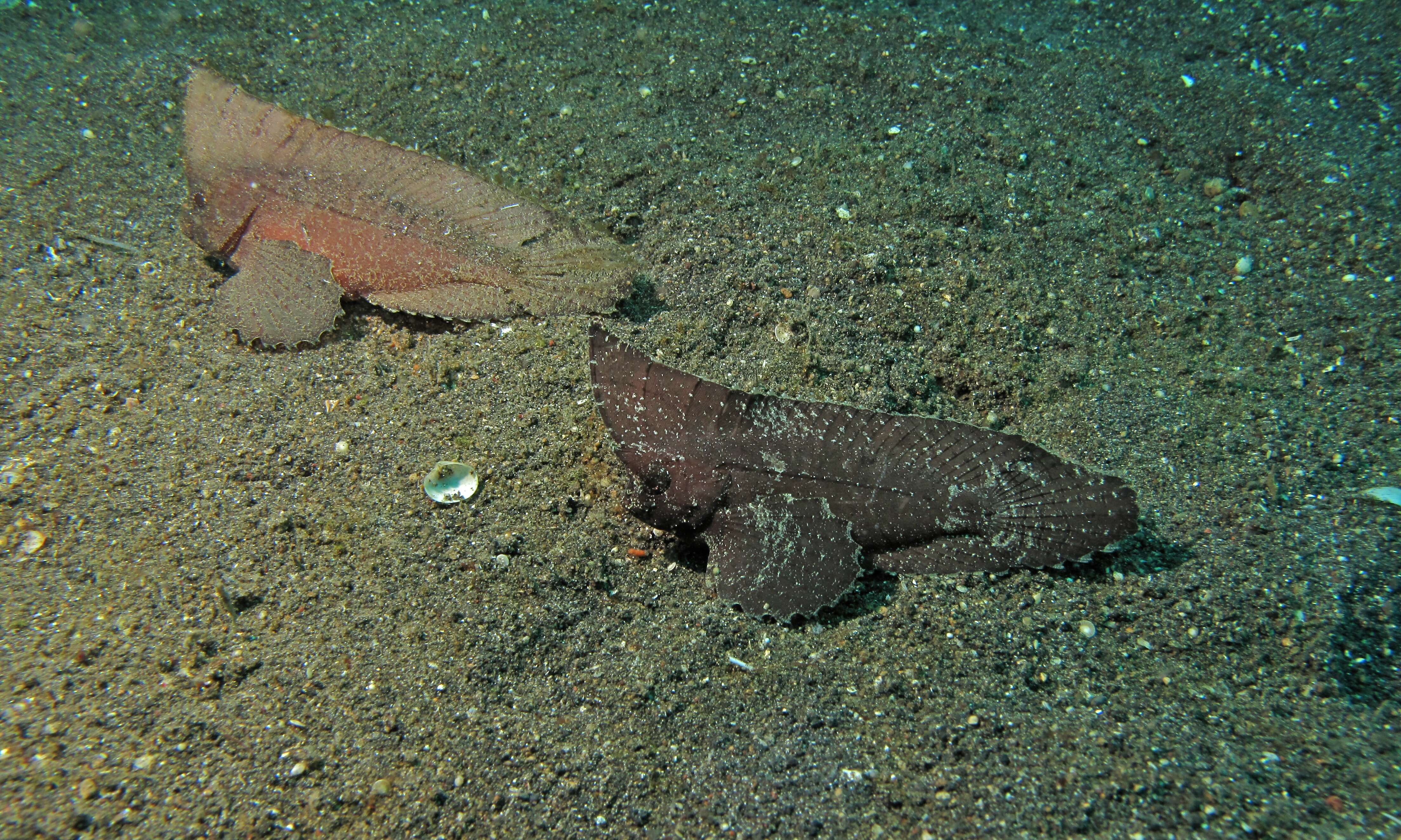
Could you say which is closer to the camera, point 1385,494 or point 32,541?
point 32,541

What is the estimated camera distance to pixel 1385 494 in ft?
9.46

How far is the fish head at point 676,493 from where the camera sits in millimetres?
2676

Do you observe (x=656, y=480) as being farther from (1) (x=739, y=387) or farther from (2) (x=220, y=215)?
(2) (x=220, y=215)

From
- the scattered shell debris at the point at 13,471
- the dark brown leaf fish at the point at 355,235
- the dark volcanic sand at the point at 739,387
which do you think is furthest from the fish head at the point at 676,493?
the scattered shell debris at the point at 13,471

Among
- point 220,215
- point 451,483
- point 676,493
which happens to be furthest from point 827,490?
point 220,215

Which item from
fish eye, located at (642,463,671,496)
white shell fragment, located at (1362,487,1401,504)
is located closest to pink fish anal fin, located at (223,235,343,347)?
fish eye, located at (642,463,671,496)

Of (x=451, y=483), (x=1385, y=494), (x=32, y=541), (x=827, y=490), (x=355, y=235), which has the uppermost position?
(x=1385, y=494)

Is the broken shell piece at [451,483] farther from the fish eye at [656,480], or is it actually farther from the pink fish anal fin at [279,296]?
the pink fish anal fin at [279,296]

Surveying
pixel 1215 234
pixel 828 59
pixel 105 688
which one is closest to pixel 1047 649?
pixel 1215 234

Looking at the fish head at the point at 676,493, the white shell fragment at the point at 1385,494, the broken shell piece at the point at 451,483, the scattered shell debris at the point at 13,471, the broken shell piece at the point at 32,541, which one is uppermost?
the white shell fragment at the point at 1385,494

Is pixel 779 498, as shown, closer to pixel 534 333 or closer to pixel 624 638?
pixel 624 638

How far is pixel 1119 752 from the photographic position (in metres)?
2.16

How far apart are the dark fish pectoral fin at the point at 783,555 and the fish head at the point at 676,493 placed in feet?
0.24

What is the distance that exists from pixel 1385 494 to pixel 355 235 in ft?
16.4
